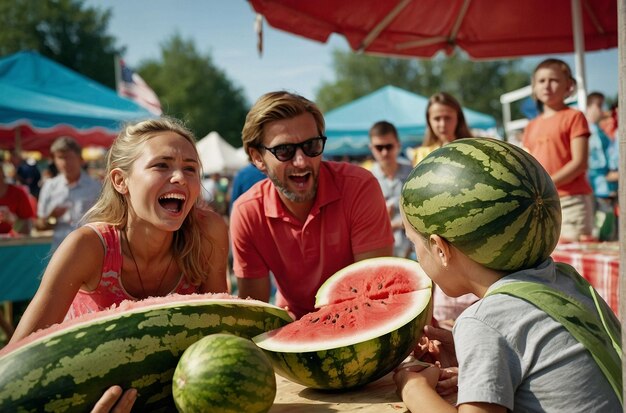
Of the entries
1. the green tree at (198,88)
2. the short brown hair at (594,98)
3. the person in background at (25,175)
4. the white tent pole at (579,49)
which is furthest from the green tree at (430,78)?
the white tent pole at (579,49)

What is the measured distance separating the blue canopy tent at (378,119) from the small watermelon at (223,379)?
1371cm

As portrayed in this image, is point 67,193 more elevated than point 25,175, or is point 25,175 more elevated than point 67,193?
point 25,175

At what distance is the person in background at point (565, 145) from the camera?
15.0ft

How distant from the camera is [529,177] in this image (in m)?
1.57

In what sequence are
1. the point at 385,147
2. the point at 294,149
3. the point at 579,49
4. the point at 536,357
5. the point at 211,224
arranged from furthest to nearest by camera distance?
the point at 385,147 < the point at 579,49 < the point at 294,149 < the point at 211,224 < the point at 536,357

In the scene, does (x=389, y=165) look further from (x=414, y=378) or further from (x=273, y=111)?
(x=414, y=378)

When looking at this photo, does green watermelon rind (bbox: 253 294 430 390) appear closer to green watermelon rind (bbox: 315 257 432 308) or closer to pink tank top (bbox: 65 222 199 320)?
green watermelon rind (bbox: 315 257 432 308)

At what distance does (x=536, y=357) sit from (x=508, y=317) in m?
0.12

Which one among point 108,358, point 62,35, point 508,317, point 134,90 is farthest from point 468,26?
point 62,35

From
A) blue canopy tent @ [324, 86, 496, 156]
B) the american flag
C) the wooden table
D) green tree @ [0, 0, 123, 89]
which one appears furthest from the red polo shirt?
green tree @ [0, 0, 123, 89]

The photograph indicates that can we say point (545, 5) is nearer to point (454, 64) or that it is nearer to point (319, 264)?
point (319, 264)

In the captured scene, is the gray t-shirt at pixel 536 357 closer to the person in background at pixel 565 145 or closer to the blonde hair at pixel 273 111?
the blonde hair at pixel 273 111

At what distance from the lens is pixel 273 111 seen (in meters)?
3.08

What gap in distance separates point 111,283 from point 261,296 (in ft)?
3.03
